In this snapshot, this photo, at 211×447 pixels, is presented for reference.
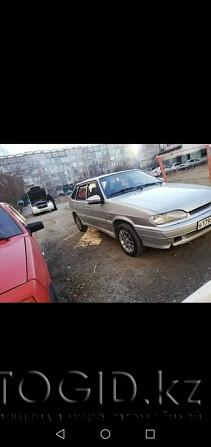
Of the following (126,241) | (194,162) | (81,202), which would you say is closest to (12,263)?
(126,241)

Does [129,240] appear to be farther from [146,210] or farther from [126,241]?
[146,210]

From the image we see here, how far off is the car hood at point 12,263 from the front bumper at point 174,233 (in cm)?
169

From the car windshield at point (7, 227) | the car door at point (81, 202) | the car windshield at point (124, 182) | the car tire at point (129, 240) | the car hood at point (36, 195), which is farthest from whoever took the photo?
the car hood at point (36, 195)

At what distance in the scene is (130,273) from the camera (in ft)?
10.5

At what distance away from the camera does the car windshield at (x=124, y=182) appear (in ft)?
13.0

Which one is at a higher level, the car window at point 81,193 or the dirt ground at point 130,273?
the car window at point 81,193

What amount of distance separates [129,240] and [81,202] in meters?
2.07

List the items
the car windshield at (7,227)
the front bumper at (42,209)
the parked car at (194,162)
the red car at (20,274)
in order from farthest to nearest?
1. the parked car at (194,162)
2. the front bumper at (42,209)
3. the car windshield at (7,227)
4. the red car at (20,274)

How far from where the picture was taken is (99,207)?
4.11 m

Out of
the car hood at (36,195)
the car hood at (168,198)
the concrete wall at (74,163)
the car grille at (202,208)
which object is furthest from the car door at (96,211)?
the concrete wall at (74,163)

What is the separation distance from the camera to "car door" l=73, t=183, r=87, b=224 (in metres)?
4.98

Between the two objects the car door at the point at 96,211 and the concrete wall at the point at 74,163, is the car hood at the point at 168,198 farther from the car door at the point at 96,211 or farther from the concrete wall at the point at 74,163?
the concrete wall at the point at 74,163
